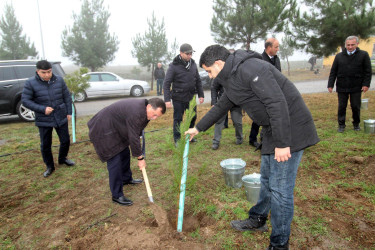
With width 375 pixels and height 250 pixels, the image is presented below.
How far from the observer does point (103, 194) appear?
363 centimetres

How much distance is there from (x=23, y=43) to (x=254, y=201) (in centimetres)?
3017

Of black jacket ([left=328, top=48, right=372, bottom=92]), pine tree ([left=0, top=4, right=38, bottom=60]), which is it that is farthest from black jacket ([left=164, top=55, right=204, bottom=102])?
pine tree ([left=0, top=4, right=38, bottom=60])

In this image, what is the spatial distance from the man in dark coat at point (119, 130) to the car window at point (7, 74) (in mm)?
7054

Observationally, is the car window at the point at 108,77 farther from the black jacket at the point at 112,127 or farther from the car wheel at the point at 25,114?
the black jacket at the point at 112,127

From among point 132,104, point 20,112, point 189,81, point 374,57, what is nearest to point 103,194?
point 132,104

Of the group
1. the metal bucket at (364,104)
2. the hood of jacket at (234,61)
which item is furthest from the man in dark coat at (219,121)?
the metal bucket at (364,104)

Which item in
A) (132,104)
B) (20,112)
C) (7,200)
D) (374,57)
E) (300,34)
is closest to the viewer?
(132,104)

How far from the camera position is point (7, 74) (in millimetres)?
8367

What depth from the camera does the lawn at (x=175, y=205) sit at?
8.32 ft

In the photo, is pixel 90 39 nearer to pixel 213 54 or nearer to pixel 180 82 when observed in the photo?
pixel 180 82

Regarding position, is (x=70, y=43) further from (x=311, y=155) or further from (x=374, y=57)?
(x=374, y=57)

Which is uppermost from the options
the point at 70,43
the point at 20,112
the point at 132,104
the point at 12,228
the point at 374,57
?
the point at 70,43

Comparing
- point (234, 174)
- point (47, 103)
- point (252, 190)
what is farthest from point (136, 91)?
point (252, 190)

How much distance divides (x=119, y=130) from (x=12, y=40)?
29.2m
